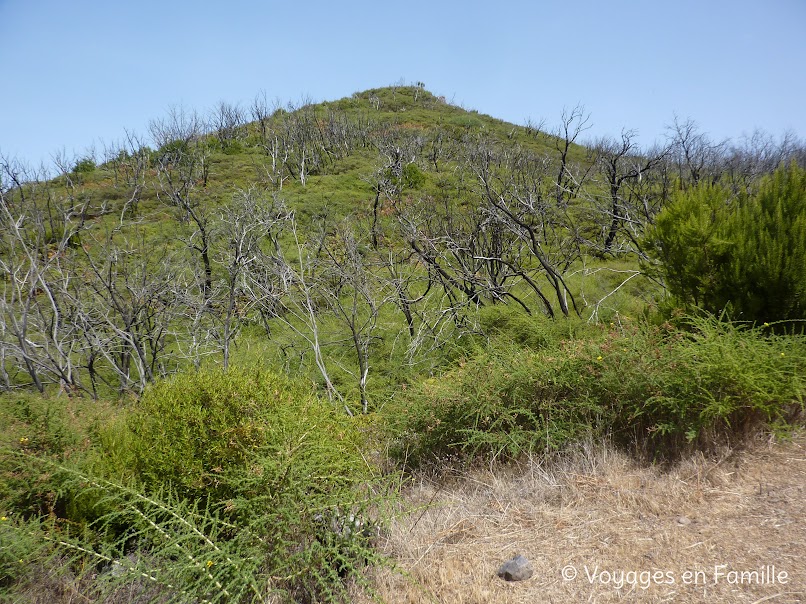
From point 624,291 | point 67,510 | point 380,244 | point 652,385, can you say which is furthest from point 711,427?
point 380,244

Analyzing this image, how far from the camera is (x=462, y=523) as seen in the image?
3656 mm

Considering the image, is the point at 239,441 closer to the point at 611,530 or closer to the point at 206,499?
the point at 206,499

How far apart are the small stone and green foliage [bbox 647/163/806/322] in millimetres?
3243

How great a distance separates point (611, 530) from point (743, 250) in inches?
127

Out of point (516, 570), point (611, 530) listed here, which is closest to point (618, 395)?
point (611, 530)

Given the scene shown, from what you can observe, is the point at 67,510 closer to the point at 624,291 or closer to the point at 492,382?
the point at 492,382

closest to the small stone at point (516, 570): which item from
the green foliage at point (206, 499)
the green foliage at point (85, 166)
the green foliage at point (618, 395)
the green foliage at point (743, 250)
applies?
the green foliage at point (206, 499)

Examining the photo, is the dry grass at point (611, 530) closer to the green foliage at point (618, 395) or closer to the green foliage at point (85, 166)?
the green foliage at point (618, 395)

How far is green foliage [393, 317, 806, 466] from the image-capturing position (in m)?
3.94

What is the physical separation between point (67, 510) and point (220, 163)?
2704 cm

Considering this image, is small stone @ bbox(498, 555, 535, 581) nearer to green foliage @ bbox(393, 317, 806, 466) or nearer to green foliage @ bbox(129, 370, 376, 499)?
green foliage @ bbox(129, 370, 376, 499)

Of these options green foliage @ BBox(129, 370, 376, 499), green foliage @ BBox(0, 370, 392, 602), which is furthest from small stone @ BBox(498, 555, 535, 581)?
green foliage @ BBox(129, 370, 376, 499)

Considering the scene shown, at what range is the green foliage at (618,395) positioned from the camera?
3939mm

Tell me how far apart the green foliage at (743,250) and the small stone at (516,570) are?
324 cm
